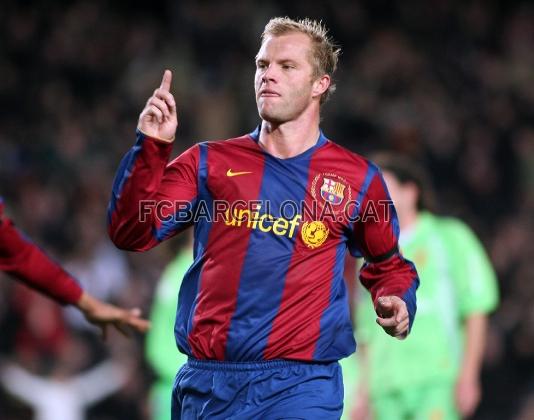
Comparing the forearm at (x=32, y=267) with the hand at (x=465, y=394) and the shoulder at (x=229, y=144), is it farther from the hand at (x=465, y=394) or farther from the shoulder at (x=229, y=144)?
the hand at (x=465, y=394)

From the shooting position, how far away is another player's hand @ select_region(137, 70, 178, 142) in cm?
393

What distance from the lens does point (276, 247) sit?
4.35 metres

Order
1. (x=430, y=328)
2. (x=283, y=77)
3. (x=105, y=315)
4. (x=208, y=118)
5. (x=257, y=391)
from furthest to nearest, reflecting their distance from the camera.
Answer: (x=208, y=118) → (x=430, y=328) → (x=105, y=315) → (x=283, y=77) → (x=257, y=391)

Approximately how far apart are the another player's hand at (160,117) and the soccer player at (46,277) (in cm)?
116

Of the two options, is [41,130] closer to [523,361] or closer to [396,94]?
[396,94]

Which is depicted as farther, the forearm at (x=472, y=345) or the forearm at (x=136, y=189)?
the forearm at (x=472, y=345)

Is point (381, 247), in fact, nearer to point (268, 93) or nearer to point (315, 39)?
point (268, 93)

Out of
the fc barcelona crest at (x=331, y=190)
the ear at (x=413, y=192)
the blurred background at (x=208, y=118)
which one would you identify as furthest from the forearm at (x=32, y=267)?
the blurred background at (x=208, y=118)

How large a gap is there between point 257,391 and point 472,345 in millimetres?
3124

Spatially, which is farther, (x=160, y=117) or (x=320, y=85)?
(x=320, y=85)

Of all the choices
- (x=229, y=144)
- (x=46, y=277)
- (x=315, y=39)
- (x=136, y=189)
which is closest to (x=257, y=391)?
(x=136, y=189)

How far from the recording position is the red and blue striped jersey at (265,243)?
14.1 feet

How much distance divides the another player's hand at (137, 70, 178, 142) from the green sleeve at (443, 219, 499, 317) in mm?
3572

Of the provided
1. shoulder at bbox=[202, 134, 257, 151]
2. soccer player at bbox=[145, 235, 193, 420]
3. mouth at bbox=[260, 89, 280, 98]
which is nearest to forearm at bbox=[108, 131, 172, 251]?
shoulder at bbox=[202, 134, 257, 151]
